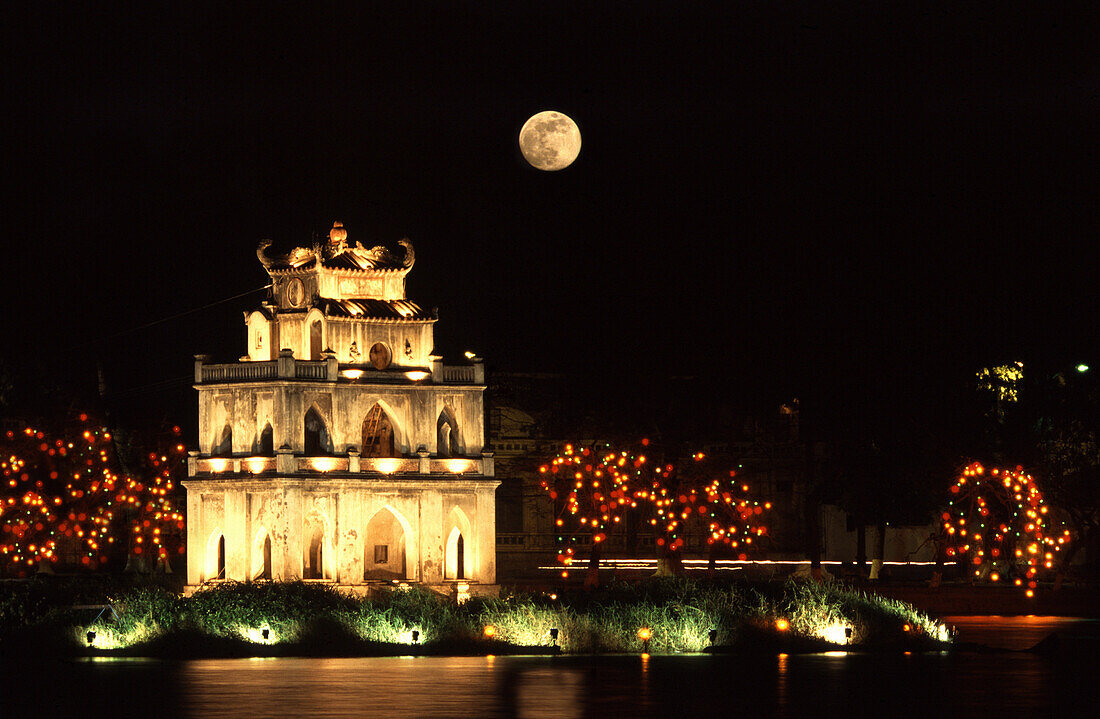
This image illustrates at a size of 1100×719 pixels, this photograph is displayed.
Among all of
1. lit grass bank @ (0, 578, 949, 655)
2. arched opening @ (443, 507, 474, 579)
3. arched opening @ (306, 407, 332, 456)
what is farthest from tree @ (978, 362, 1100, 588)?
lit grass bank @ (0, 578, 949, 655)

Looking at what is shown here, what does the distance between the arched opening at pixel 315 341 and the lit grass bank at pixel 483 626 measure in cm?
1222

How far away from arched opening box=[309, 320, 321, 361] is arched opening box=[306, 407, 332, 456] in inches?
Result: 57.2

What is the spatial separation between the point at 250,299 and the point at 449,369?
19.2 metres

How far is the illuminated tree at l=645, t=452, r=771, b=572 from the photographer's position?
59.9 m

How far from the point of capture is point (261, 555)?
5150cm

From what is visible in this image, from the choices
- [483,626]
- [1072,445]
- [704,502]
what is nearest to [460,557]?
[704,502]

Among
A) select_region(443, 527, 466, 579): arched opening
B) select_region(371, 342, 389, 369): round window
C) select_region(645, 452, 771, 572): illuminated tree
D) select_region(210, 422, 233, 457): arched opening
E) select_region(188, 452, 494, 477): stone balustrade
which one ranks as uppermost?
select_region(371, 342, 389, 369): round window

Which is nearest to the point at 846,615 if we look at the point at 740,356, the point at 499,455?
the point at 740,356

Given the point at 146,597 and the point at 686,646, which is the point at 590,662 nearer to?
the point at 686,646

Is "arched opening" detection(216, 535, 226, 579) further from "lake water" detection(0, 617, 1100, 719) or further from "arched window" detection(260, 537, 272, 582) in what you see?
"lake water" detection(0, 617, 1100, 719)

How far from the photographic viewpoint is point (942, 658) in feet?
122

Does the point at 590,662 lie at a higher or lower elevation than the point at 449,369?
lower

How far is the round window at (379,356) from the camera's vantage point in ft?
175

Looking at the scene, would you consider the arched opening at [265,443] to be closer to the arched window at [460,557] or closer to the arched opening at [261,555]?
the arched opening at [261,555]
